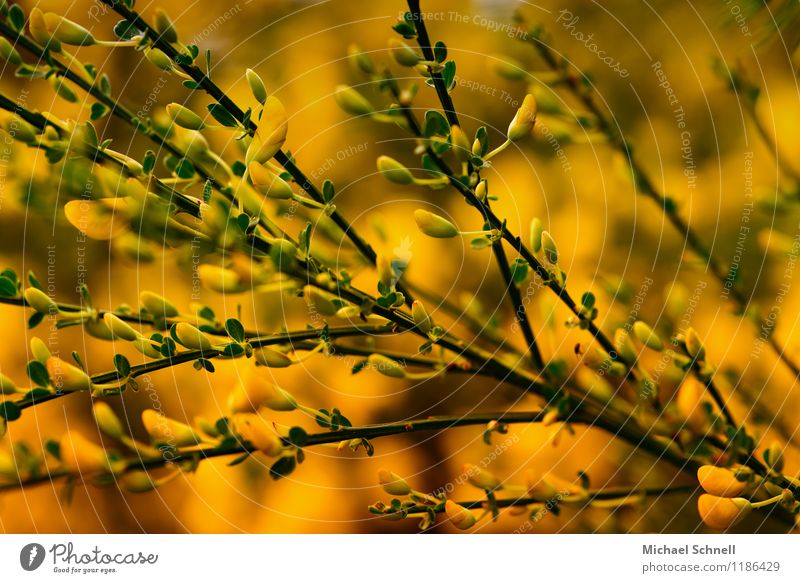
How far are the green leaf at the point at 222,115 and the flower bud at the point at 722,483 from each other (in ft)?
0.89

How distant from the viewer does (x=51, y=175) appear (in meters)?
0.31

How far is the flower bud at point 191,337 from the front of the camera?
275 millimetres

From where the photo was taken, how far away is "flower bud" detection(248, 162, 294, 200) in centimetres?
27

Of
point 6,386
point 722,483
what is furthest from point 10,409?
point 722,483

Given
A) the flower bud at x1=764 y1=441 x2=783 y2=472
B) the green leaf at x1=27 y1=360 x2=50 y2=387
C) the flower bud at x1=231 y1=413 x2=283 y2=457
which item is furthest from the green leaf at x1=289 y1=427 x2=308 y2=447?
the flower bud at x1=764 y1=441 x2=783 y2=472

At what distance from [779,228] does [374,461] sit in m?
Answer: 0.36

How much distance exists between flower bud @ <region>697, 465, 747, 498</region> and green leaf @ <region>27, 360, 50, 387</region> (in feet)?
1.00

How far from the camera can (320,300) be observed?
1.00ft

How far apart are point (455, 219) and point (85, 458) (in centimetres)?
33

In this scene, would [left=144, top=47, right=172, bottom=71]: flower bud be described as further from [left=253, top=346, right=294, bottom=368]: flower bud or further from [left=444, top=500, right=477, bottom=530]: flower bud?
[left=444, top=500, right=477, bottom=530]: flower bud

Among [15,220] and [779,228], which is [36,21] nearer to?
[15,220]
